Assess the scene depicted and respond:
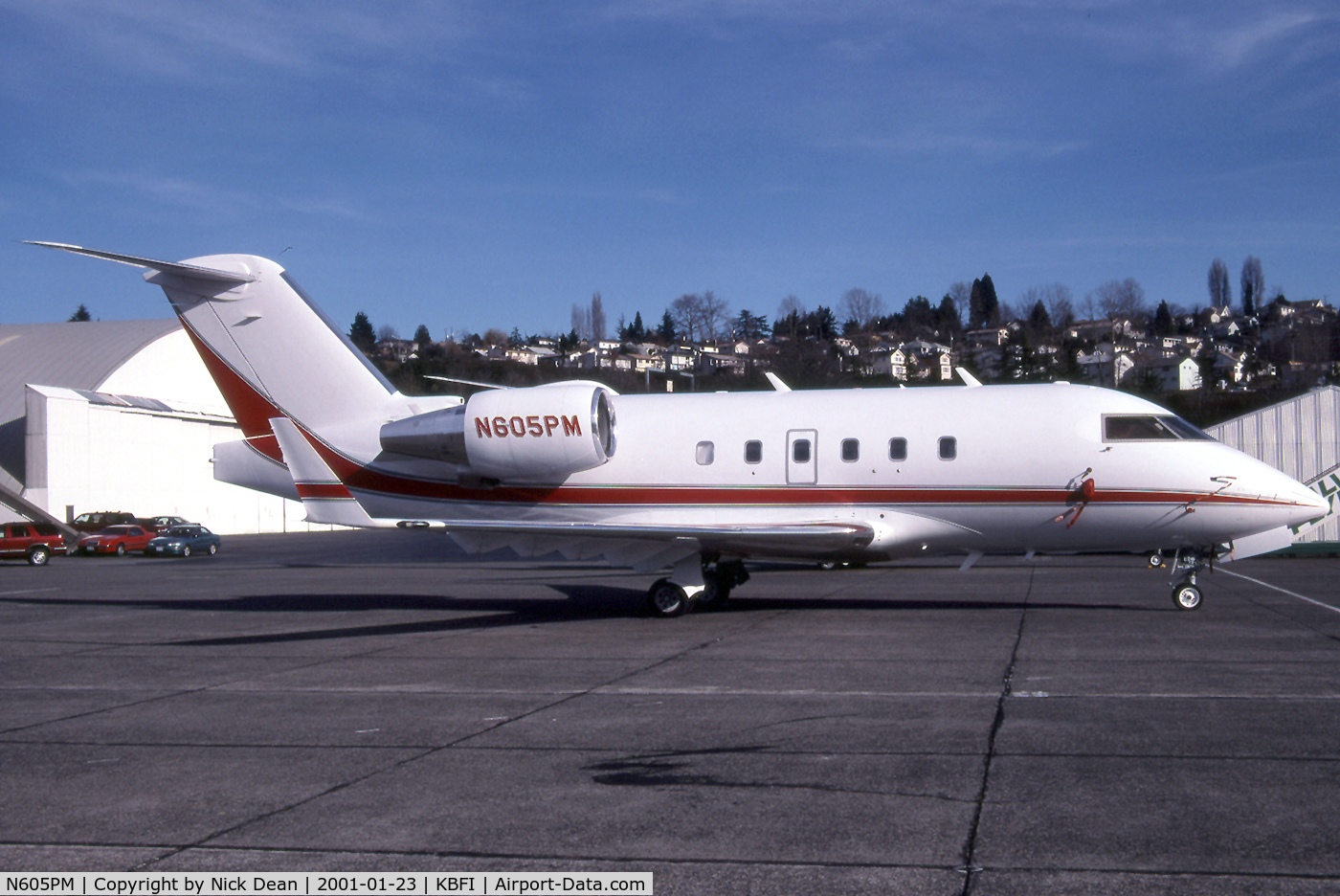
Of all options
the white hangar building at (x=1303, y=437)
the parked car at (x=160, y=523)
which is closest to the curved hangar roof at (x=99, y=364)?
the parked car at (x=160, y=523)

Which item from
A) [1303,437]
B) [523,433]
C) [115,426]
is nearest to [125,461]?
[115,426]

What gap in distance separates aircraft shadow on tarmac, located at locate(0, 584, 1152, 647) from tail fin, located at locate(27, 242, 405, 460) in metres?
3.26

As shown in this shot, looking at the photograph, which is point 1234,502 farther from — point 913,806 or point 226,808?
point 226,808

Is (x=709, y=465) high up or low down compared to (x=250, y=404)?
down

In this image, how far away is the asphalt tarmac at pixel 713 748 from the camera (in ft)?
18.2

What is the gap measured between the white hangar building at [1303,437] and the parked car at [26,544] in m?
38.2

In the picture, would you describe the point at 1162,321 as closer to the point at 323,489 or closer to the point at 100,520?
the point at 100,520

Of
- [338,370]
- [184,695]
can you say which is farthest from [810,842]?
[338,370]

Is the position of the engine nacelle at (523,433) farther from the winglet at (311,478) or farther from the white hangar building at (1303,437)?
the white hangar building at (1303,437)

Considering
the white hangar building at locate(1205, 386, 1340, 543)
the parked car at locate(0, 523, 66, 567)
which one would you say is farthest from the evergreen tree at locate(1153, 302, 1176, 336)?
the parked car at locate(0, 523, 66, 567)

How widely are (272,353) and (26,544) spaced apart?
84.4 feet

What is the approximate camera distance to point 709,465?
55.9 ft

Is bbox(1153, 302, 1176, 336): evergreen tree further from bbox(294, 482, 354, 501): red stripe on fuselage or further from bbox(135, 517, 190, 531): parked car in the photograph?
bbox(294, 482, 354, 501): red stripe on fuselage

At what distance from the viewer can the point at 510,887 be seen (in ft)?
16.9
